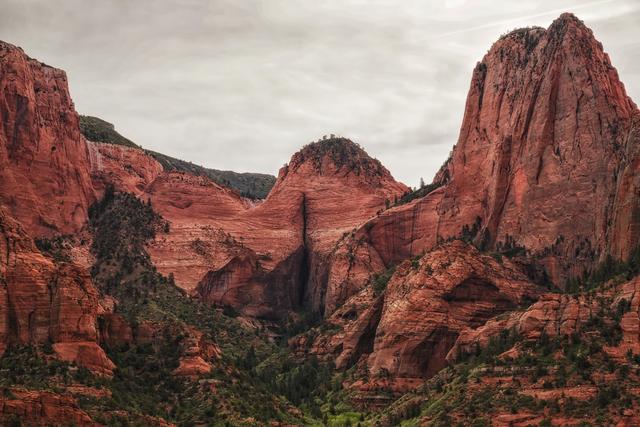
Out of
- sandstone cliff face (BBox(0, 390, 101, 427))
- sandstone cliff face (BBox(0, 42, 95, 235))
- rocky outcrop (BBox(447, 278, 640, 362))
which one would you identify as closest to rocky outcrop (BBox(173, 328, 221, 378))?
sandstone cliff face (BBox(0, 390, 101, 427))

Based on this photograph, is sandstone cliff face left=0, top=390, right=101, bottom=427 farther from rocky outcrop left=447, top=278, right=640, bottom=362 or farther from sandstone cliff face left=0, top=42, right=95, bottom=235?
sandstone cliff face left=0, top=42, right=95, bottom=235

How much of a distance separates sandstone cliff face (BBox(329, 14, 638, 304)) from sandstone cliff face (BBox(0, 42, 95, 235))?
1532 inches

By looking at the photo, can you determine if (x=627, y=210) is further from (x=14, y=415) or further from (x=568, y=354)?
(x=14, y=415)

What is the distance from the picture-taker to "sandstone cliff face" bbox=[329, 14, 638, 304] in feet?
523

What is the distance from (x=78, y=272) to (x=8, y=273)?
20.7ft

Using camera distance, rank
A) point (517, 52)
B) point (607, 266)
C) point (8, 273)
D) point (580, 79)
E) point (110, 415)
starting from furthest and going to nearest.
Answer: point (517, 52)
point (580, 79)
point (607, 266)
point (8, 273)
point (110, 415)

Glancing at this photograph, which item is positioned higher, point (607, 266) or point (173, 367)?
point (607, 266)

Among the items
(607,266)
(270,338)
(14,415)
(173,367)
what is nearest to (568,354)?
(607,266)

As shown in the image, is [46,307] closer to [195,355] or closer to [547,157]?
[195,355]

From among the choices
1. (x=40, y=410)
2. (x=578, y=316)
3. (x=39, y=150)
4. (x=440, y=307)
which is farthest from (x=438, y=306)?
(x=39, y=150)

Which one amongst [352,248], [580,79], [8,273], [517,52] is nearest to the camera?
[8,273]

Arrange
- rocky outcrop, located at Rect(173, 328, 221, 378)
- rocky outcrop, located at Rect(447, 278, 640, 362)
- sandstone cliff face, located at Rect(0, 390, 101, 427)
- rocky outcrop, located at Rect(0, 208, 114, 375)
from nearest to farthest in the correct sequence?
sandstone cliff face, located at Rect(0, 390, 101, 427), rocky outcrop, located at Rect(447, 278, 640, 362), rocky outcrop, located at Rect(0, 208, 114, 375), rocky outcrop, located at Rect(173, 328, 221, 378)

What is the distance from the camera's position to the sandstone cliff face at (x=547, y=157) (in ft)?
523

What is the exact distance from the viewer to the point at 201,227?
197375 millimetres
